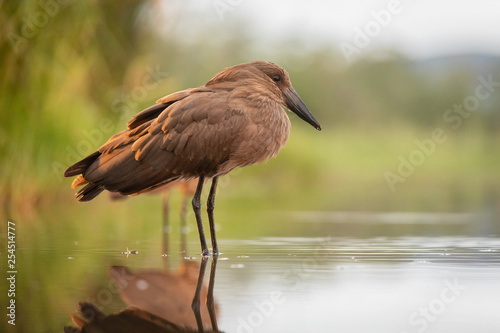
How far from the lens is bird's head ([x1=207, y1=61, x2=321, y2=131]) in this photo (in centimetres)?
727

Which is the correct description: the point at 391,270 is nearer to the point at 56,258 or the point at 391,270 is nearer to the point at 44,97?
the point at 56,258

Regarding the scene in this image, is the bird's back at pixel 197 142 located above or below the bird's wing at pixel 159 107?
below

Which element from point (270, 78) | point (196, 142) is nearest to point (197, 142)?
point (196, 142)

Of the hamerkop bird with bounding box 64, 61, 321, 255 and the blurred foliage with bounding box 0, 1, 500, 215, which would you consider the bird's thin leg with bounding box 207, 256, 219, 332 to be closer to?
the hamerkop bird with bounding box 64, 61, 321, 255

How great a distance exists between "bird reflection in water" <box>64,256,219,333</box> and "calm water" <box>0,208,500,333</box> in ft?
0.07

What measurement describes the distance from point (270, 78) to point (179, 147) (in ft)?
3.27

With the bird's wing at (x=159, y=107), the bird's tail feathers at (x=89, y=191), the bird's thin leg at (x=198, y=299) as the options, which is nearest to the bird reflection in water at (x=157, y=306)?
the bird's thin leg at (x=198, y=299)

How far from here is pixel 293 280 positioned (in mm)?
5363

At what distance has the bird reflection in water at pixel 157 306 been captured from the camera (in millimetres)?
4008

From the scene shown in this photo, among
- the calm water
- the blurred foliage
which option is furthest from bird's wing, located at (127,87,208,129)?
the blurred foliage

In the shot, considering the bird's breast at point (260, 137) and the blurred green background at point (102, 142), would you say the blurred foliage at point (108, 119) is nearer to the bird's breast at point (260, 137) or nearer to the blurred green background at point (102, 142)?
the blurred green background at point (102, 142)

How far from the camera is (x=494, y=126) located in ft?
111

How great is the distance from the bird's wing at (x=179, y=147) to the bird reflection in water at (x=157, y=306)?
1.08 meters

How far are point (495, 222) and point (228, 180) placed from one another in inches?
411
